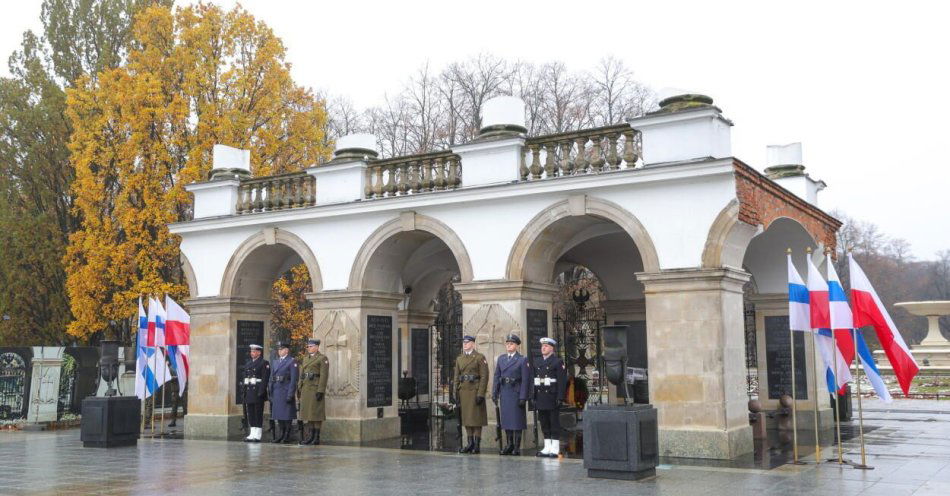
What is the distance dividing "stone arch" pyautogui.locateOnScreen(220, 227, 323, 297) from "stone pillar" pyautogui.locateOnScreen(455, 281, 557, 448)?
3.37 meters

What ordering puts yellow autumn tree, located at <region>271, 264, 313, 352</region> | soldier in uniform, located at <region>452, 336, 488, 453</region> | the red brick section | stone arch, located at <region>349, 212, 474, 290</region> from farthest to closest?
yellow autumn tree, located at <region>271, 264, 313, 352</region>
stone arch, located at <region>349, 212, 474, 290</region>
soldier in uniform, located at <region>452, 336, 488, 453</region>
the red brick section

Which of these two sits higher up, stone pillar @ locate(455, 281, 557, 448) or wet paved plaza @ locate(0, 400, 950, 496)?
stone pillar @ locate(455, 281, 557, 448)

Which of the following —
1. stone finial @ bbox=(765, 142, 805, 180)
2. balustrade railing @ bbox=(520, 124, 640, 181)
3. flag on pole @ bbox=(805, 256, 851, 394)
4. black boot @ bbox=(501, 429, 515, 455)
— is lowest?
black boot @ bbox=(501, 429, 515, 455)

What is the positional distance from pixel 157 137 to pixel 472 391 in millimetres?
14177

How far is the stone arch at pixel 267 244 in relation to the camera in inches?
611

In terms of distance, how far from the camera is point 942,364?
34531mm

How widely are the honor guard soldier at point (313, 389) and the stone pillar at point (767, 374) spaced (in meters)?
8.24

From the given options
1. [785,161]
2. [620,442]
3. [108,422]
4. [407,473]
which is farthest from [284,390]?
[785,161]

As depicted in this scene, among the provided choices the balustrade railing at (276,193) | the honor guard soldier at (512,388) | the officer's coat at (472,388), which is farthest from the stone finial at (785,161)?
the balustrade railing at (276,193)

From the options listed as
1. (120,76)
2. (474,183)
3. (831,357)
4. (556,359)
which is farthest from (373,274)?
(120,76)

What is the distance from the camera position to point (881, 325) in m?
10.3

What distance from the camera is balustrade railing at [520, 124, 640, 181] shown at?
41.2 feet

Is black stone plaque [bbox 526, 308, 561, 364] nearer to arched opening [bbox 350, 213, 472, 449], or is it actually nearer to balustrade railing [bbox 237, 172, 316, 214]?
arched opening [bbox 350, 213, 472, 449]

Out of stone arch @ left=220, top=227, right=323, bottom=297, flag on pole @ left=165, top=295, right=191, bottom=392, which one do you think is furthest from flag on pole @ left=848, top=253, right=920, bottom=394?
flag on pole @ left=165, top=295, right=191, bottom=392
